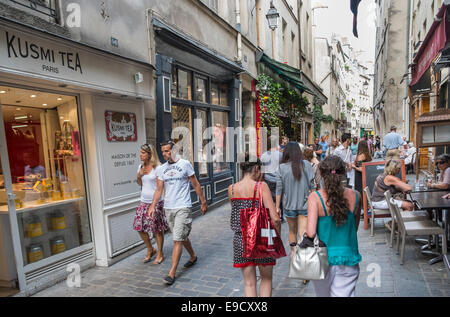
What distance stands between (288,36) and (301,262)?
592 inches

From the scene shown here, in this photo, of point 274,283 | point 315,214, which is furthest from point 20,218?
point 315,214

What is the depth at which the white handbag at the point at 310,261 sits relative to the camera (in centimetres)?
239

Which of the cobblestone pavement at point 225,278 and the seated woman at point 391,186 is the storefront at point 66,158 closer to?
the cobblestone pavement at point 225,278

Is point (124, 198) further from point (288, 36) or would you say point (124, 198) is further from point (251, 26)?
point (288, 36)

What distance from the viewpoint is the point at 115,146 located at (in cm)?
496

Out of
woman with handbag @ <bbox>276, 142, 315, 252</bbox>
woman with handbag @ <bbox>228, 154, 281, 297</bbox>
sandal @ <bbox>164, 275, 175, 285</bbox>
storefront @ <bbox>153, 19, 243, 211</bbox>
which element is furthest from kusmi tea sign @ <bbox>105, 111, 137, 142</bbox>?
woman with handbag @ <bbox>228, 154, 281, 297</bbox>

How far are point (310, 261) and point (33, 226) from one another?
3709mm

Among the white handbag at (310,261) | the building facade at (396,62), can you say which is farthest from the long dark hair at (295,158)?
the building facade at (396,62)

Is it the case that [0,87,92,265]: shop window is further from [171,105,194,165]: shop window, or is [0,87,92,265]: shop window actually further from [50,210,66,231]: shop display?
[171,105,194,165]: shop window

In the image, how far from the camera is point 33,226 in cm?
414

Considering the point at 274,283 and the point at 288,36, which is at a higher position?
the point at 288,36

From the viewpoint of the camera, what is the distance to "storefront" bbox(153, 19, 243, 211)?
6141 millimetres

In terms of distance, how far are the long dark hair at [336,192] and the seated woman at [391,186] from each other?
289 centimetres
